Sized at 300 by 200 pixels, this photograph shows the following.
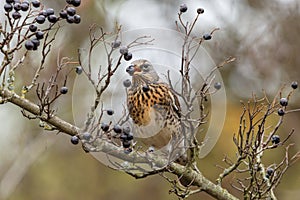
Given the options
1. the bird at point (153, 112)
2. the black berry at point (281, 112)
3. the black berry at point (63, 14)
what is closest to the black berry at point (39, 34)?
the black berry at point (63, 14)

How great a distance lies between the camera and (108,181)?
39.9ft

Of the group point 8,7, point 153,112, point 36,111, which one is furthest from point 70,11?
point 153,112

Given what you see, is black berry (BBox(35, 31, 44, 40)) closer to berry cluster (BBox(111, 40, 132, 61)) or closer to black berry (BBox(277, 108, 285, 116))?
berry cluster (BBox(111, 40, 132, 61))

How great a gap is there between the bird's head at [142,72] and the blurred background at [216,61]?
1.79 meters

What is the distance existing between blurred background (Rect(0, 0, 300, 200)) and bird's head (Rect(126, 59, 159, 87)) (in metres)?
1.79

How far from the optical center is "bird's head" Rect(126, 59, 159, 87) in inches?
168

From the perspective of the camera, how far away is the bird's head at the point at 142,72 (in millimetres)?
4266

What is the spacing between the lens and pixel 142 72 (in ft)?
14.5

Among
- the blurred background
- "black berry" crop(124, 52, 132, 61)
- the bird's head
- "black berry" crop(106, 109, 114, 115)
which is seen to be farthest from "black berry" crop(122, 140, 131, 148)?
the blurred background

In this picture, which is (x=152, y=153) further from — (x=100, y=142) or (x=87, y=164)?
(x=87, y=164)

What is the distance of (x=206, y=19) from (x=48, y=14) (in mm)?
4931

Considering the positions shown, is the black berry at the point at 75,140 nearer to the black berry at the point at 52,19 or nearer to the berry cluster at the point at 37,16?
the berry cluster at the point at 37,16

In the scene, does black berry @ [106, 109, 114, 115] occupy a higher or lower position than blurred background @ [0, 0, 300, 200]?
lower

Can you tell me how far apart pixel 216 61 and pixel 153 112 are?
9.13 ft
